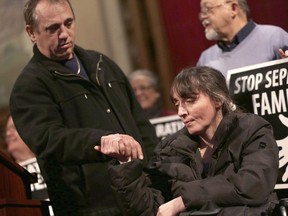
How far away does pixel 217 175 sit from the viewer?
4.67m

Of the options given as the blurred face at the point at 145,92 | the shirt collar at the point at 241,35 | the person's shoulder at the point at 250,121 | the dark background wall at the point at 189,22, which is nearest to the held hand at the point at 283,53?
the shirt collar at the point at 241,35

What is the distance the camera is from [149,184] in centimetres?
484

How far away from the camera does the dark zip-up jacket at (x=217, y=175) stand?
4.53 metres

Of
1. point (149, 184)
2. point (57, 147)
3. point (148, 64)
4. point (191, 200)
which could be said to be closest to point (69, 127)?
point (57, 147)

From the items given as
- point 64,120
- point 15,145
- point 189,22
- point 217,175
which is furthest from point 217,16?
→ point 189,22

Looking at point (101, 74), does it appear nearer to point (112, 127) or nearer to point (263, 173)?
point (112, 127)

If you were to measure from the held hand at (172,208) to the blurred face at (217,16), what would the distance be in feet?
5.90

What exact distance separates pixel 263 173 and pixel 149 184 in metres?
0.62

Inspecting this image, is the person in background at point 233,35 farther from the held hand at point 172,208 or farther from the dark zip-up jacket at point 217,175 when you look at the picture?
the held hand at point 172,208

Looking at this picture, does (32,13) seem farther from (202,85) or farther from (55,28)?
(202,85)

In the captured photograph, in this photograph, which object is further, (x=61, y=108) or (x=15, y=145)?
(x=15, y=145)

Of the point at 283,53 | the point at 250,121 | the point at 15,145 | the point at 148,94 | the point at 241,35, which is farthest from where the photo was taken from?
the point at 148,94

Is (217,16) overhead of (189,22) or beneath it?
overhead

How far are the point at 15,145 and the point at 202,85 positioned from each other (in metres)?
3.17
